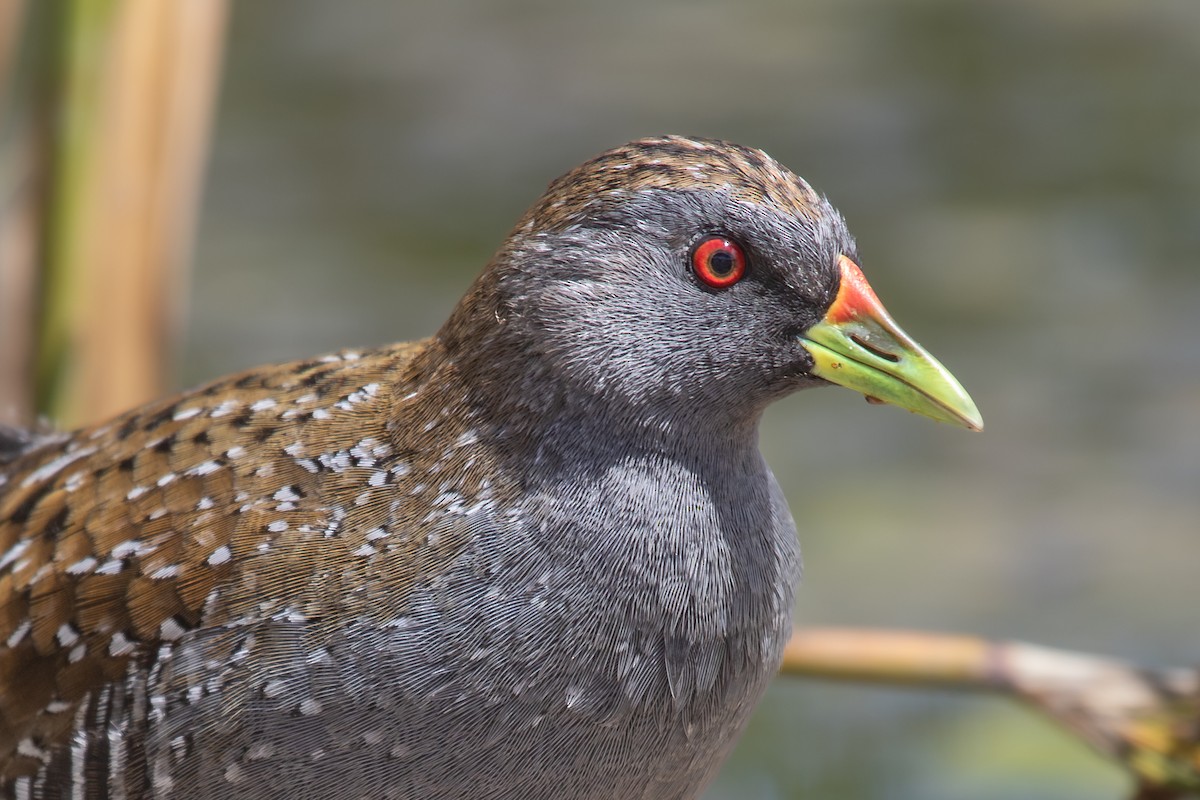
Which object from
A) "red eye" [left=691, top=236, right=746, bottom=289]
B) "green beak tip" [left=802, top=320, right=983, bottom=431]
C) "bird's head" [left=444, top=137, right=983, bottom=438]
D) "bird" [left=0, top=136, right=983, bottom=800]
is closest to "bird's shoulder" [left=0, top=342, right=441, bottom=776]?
"bird" [left=0, top=136, right=983, bottom=800]

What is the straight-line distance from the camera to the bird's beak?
285cm

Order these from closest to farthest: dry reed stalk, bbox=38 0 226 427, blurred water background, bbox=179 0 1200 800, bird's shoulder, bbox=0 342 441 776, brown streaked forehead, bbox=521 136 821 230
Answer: brown streaked forehead, bbox=521 136 821 230, bird's shoulder, bbox=0 342 441 776, dry reed stalk, bbox=38 0 226 427, blurred water background, bbox=179 0 1200 800

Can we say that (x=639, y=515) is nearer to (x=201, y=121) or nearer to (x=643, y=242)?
(x=643, y=242)

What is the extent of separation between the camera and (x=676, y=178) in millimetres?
2828

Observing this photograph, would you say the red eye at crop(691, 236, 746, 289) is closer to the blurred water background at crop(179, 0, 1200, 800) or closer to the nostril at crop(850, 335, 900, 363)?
the nostril at crop(850, 335, 900, 363)

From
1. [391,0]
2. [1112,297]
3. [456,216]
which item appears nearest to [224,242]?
[456,216]

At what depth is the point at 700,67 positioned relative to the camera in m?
8.62

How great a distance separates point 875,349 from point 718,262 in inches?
11.8

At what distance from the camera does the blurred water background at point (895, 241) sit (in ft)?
19.5

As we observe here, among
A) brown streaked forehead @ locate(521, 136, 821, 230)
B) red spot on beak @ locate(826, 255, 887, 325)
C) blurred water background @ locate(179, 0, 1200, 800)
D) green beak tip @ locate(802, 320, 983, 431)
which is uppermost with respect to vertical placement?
brown streaked forehead @ locate(521, 136, 821, 230)

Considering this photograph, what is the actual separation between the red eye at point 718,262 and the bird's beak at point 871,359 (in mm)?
157

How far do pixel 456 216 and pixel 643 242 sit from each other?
193 inches

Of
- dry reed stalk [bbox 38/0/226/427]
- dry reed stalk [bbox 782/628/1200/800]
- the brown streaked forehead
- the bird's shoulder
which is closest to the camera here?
the brown streaked forehead

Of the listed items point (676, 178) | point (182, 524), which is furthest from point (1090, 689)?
point (182, 524)
